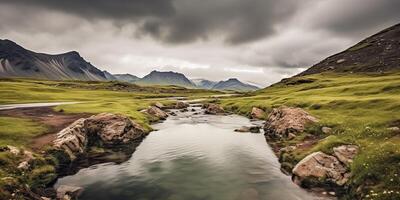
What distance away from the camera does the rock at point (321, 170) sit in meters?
33.7

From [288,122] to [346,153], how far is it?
24.0 meters

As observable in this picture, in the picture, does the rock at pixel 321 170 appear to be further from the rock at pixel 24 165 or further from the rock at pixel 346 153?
the rock at pixel 24 165

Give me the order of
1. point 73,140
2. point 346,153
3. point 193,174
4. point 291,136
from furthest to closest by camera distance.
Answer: point 291,136 → point 73,140 → point 193,174 → point 346,153

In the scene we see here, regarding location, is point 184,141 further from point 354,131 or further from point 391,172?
point 391,172

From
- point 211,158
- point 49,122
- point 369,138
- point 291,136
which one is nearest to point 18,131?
point 49,122

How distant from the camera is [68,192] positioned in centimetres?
3297

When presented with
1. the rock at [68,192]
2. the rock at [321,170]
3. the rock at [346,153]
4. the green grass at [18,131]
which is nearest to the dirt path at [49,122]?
the green grass at [18,131]

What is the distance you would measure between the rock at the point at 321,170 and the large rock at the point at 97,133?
32859mm

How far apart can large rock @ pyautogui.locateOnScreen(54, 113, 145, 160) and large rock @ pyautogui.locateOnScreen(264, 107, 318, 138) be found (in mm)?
29284

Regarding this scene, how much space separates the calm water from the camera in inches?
1319

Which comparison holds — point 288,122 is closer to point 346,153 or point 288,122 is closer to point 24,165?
point 346,153

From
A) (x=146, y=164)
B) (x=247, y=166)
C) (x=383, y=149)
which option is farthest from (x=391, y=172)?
(x=146, y=164)

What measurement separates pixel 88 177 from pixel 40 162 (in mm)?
6226

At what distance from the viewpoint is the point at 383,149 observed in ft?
107
